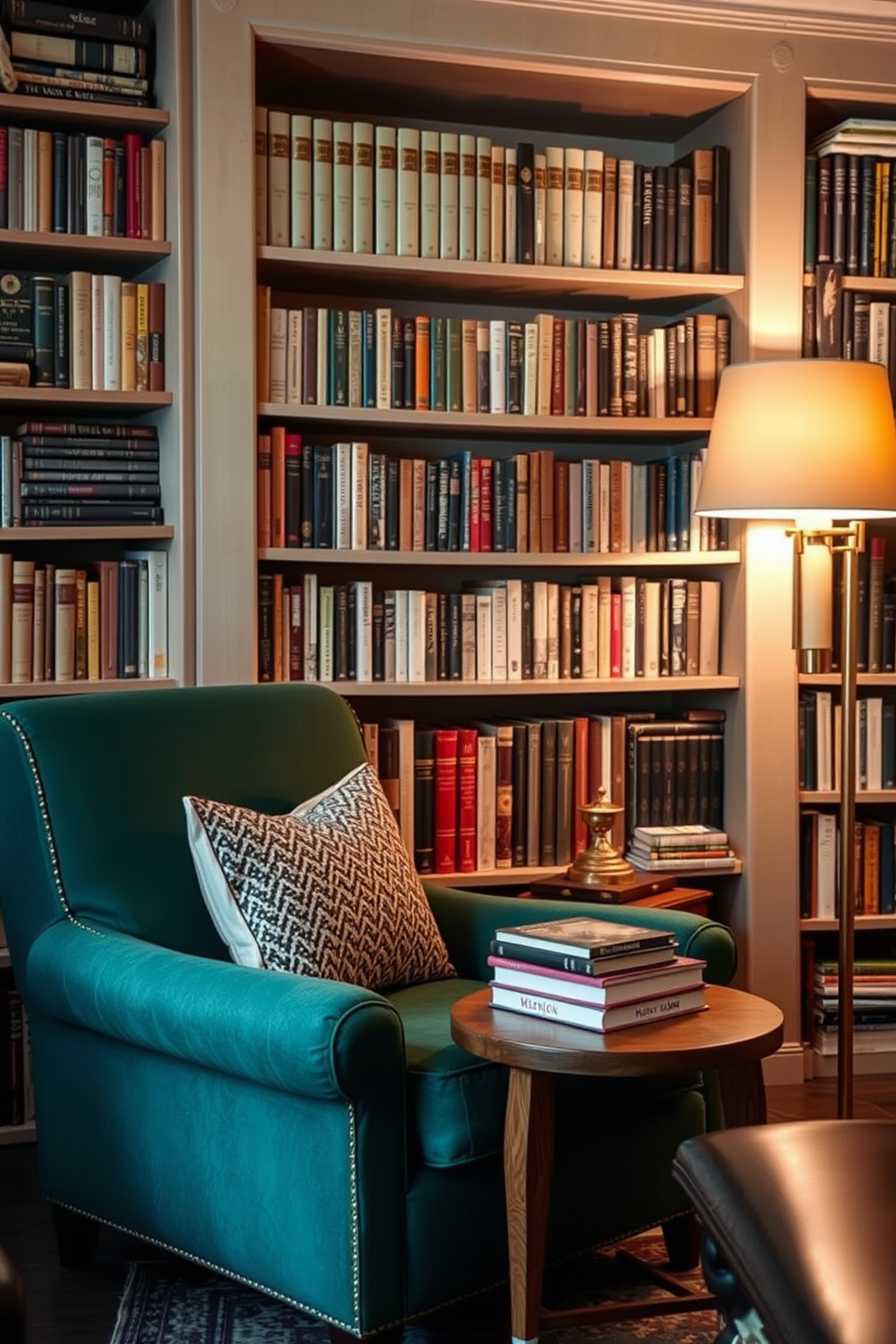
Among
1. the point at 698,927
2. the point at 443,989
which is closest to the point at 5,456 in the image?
the point at 443,989

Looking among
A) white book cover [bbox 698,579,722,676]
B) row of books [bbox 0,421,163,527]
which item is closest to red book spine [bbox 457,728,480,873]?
white book cover [bbox 698,579,722,676]

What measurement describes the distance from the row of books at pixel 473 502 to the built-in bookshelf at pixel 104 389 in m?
0.24

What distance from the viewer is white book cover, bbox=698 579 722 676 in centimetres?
370

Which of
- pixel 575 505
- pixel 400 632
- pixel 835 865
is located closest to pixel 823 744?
pixel 835 865

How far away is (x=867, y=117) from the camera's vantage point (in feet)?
12.5

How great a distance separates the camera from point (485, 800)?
3527mm

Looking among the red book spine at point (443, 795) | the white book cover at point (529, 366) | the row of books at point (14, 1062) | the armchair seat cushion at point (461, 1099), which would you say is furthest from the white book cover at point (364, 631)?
the armchair seat cushion at point (461, 1099)

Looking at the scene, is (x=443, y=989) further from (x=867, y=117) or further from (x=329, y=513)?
(x=867, y=117)

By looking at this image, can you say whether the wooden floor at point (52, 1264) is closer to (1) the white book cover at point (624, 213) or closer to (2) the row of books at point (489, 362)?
(2) the row of books at point (489, 362)

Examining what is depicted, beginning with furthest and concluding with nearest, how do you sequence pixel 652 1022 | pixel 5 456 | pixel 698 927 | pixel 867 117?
pixel 867 117, pixel 5 456, pixel 698 927, pixel 652 1022

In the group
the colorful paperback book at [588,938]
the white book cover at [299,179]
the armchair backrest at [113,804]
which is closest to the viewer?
the colorful paperback book at [588,938]

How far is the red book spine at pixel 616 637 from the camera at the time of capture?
365 cm

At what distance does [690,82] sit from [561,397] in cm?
75

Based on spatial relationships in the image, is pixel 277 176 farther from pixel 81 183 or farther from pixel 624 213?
pixel 624 213
